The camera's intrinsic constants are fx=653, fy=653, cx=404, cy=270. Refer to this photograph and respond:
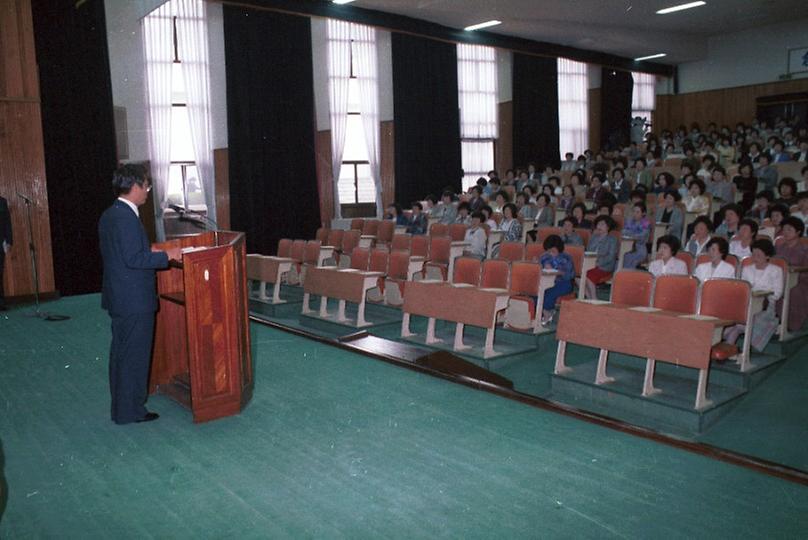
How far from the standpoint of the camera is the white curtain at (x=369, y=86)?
1120 centimetres

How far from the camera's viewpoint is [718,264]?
192 inches

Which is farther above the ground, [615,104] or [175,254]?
[615,104]

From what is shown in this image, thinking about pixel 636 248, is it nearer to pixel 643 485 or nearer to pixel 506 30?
pixel 643 485

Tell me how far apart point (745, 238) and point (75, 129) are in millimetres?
7246

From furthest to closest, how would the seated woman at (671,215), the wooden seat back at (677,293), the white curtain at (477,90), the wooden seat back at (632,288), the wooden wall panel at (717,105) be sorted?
the wooden wall panel at (717,105) → the white curtain at (477,90) → the seated woman at (671,215) → the wooden seat back at (632,288) → the wooden seat back at (677,293)

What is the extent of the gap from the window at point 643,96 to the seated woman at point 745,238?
12414 mm

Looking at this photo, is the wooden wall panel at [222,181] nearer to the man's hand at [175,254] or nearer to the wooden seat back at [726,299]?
the man's hand at [175,254]

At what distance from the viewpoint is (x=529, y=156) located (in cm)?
1430

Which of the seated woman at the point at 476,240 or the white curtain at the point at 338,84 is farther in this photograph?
the white curtain at the point at 338,84

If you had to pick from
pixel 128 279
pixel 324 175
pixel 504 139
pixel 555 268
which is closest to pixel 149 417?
pixel 128 279

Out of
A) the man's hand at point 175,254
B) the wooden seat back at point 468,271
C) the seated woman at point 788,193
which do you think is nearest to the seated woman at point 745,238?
the wooden seat back at point 468,271

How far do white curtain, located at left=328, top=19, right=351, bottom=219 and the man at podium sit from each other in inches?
319

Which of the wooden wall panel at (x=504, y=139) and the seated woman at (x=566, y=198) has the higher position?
the wooden wall panel at (x=504, y=139)

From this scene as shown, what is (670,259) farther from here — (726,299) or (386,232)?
(386,232)
